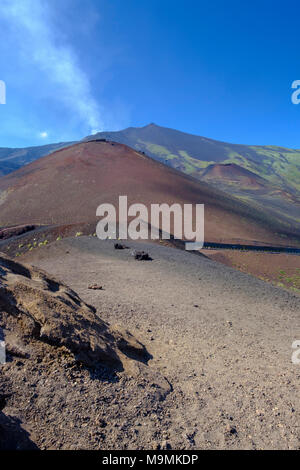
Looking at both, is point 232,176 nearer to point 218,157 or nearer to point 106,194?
point 218,157

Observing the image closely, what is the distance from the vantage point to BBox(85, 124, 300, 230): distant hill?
83.9m

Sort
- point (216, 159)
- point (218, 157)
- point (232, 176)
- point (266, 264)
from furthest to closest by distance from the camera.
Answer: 1. point (218, 157)
2. point (216, 159)
3. point (232, 176)
4. point (266, 264)

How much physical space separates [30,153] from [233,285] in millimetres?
147342

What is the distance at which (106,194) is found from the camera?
3425cm

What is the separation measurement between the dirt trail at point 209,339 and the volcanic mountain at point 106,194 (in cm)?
1799

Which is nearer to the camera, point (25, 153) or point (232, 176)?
point (232, 176)

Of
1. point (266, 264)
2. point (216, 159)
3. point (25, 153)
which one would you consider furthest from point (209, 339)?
point (25, 153)

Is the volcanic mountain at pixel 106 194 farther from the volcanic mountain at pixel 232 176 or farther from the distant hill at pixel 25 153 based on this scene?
the distant hill at pixel 25 153

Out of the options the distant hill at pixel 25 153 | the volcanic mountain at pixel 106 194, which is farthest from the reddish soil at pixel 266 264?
the distant hill at pixel 25 153

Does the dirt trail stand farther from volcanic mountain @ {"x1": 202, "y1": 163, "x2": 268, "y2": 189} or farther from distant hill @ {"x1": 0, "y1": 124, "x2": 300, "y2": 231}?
volcanic mountain @ {"x1": 202, "y1": 163, "x2": 268, "y2": 189}

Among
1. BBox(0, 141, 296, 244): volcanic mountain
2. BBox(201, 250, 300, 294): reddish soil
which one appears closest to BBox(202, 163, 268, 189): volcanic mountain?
BBox(0, 141, 296, 244): volcanic mountain

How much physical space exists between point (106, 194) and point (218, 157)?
346 ft

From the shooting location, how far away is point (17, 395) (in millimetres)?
2209

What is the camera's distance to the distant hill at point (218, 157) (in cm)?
8394
